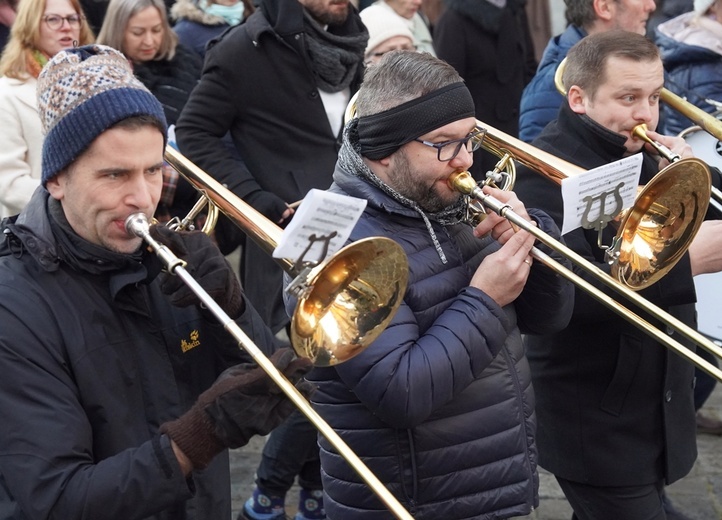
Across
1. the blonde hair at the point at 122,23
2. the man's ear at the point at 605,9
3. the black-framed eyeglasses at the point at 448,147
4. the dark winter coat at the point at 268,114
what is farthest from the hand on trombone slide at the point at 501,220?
the blonde hair at the point at 122,23

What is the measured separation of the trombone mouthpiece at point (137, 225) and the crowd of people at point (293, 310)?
1 cm

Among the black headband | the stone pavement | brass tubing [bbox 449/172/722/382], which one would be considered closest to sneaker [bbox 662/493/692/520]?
the stone pavement

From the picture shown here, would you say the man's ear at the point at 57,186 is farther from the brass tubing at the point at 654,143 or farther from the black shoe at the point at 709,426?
the black shoe at the point at 709,426

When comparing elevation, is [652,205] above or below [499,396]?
above

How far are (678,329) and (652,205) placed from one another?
0.36m

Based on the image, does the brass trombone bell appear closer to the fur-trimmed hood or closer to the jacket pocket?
the jacket pocket

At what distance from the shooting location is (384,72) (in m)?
2.74

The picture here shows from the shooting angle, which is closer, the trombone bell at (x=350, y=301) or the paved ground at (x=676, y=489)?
the trombone bell at (x=350, y=301)

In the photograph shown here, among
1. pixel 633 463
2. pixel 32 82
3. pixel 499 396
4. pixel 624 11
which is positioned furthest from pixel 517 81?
pixel 499 396

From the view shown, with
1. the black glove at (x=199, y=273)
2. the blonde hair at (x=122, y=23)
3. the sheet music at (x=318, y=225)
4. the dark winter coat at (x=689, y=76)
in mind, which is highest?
the sheet music at (x=318, y=225)

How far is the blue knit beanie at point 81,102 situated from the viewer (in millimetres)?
2283

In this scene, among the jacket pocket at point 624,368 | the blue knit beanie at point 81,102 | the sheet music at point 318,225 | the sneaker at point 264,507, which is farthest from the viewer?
the sneaker at point 264,507

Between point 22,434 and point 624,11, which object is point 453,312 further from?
point 624,11

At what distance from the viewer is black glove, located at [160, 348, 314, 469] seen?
6.92 ft
